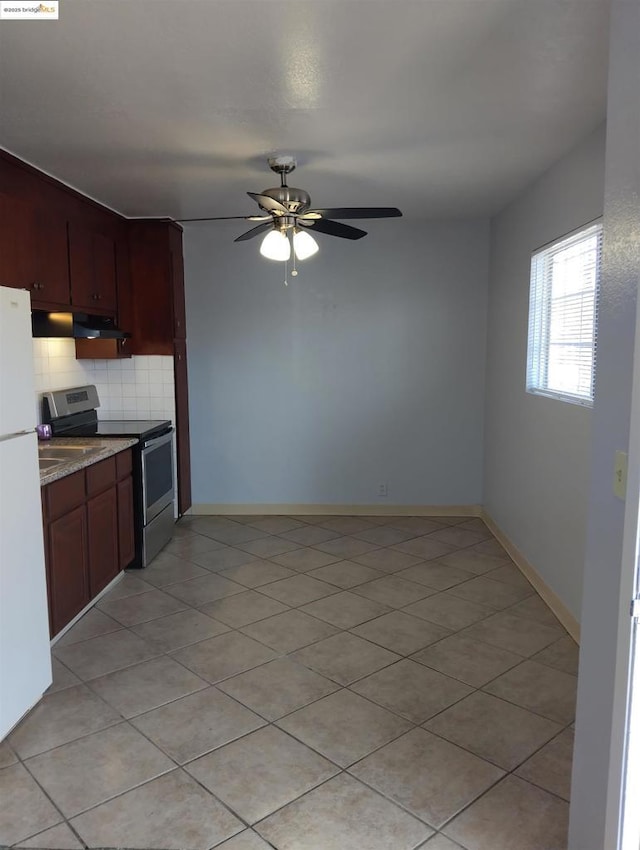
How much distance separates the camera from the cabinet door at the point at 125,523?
3947 mm

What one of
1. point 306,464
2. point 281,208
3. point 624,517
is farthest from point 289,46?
point 306,464

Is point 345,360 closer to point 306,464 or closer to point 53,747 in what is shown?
point 306,464

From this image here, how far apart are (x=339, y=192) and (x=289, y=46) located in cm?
→ 204

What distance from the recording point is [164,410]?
5090mm

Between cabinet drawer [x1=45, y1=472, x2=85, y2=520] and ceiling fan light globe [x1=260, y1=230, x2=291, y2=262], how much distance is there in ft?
5.16

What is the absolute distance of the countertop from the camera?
9.84ft

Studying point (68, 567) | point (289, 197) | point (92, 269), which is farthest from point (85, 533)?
point (289, 197)

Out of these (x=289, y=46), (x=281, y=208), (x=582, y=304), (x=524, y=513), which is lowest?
(x=524, y=513)

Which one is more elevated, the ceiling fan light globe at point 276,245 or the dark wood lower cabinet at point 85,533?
the ceiling fan light globe at point 276,245

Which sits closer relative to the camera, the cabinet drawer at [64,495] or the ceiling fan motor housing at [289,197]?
the cabinet drawer at [64,495]

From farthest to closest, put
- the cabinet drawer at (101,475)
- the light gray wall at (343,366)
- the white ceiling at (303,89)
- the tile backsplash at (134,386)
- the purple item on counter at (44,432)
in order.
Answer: the light gray wall at (343,366) → the tile backsplash at (134,386) → the purple item on counter at (44,432) → the cabinet drawer at (101,475) → the white ceiling at (303,89)

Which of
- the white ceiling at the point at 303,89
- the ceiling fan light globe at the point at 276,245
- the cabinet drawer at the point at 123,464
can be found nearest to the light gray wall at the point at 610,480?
the white ceiling at the point at 303,89

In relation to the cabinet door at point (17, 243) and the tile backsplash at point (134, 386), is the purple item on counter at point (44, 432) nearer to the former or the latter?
the tile backsplash at point (134, 386)

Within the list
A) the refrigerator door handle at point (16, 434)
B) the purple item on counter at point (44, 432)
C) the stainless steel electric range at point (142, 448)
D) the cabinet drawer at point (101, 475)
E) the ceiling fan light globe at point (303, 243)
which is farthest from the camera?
the stainless steel electric range at point (142, 448)
